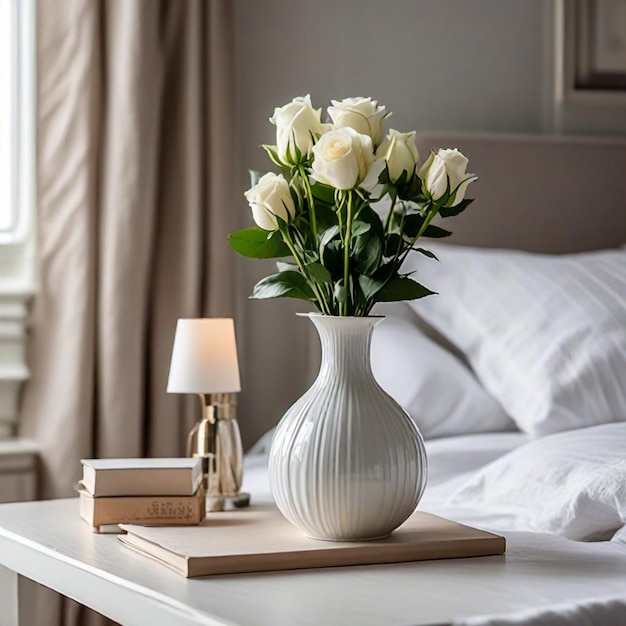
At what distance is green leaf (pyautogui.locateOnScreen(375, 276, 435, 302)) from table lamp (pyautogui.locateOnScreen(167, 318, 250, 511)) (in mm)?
494

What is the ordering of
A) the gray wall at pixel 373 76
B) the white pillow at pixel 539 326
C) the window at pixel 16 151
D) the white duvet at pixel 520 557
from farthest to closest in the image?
1. the gray wall at pixel 373 76
2. the window at pixel 16 151
3. the white pillow at pixel 539 326
4. the white duvet at pixel 520 557

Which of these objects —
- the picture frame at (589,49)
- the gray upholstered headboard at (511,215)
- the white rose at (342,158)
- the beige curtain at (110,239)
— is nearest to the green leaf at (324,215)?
the white rose at (342,158)

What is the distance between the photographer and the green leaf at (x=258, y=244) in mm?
1458

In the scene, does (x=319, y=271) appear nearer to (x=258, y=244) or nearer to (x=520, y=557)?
(x=258, y=244)

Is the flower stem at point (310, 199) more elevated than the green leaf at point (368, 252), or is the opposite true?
the flower stem at point (310, 199)

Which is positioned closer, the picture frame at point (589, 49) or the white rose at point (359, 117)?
the white rose at point (359, 117)

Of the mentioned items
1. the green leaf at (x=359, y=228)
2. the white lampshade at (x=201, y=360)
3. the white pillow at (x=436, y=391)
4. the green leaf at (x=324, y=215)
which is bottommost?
the white pillow at (x=436, y=391)

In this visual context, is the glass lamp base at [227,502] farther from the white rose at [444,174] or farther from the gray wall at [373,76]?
the gray wall at [373,76]

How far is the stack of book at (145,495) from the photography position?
1529 mm

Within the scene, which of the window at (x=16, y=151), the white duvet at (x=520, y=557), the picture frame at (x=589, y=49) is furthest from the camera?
the picture frame at (x=589, y=49)

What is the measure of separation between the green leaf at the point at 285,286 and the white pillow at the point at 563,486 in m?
0.44

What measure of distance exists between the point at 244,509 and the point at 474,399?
2.15 ft

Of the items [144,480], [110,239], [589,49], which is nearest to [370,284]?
[144,480]

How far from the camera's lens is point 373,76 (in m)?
2.80
